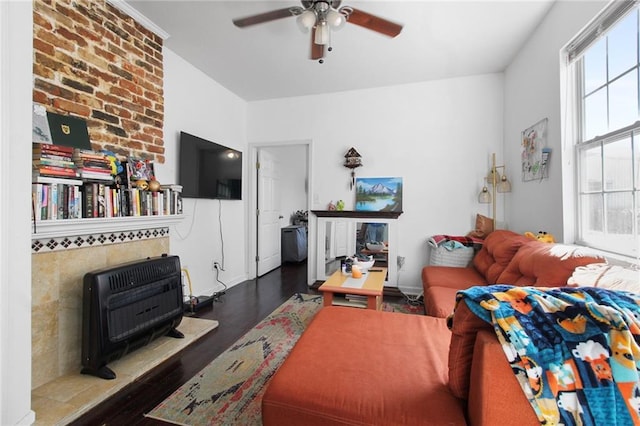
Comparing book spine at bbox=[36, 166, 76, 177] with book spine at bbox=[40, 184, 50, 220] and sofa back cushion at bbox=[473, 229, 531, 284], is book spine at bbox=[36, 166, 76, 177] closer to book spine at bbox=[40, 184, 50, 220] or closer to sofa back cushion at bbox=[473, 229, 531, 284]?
book spine at bbox=[40, 184, 50, 220]

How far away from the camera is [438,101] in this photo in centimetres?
357

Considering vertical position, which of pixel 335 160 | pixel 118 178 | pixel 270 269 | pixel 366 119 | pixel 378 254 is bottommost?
pixel 270 269

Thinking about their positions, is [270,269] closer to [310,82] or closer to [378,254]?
[378,254]

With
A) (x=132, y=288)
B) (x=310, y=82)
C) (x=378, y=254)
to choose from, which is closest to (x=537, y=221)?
(x=378, y=254)

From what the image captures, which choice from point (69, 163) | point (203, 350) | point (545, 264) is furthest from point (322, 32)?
point (203, 350)

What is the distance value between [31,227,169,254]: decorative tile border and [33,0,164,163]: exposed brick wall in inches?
26.3

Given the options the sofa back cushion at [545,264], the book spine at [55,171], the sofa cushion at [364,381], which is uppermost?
the book spine at [55,171]

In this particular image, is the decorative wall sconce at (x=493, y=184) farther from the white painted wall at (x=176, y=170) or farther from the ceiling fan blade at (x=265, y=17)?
the white painted wall at (x=176, y=170)

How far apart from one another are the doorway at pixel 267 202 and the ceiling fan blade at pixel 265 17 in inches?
81.4

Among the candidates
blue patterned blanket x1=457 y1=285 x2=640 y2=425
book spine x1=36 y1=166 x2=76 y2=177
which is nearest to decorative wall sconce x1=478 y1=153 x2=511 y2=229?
blue patterned blanket x1=457 y1=285 x2=640 y2=425

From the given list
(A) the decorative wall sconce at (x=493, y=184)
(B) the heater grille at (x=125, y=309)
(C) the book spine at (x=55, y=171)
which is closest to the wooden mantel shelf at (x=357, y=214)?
(A) the decorative wall sconce at (x=493, y=184)

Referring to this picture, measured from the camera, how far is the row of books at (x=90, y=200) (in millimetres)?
1659

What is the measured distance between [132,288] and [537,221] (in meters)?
3.40

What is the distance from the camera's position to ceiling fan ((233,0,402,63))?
6.21 feet
